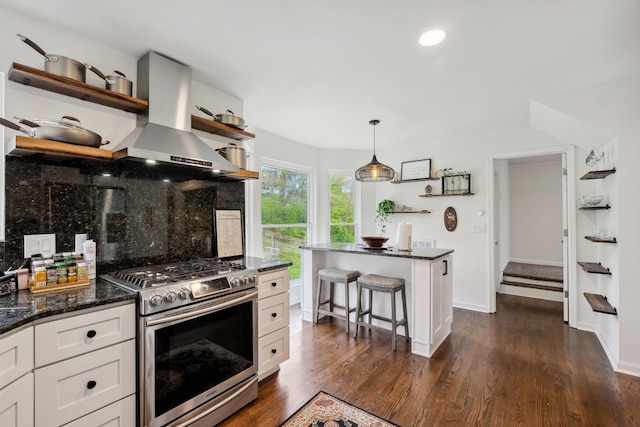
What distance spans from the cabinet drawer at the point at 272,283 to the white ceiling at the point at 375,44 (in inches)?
64.2

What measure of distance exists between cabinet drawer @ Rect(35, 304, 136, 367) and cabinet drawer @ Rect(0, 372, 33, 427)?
0.08 meters

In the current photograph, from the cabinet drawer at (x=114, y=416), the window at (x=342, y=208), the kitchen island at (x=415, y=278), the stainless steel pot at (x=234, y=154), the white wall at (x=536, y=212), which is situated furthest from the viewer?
the white wall at (x=536, y=212)

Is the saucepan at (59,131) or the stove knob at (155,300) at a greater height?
the saucepan at (59,131)

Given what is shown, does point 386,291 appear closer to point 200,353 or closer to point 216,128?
point 200,353

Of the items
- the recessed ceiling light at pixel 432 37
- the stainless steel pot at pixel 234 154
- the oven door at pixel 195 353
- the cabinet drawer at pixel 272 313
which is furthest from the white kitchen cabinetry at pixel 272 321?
the recessed ceiling light at pixel 432 37

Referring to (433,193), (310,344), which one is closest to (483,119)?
(433,193)

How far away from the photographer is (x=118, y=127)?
2.10 metres

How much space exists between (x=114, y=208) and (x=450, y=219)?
13.3ft

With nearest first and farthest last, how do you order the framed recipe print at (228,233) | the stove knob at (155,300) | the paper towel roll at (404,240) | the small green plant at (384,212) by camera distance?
the stove knob at (155,300)
the framed recipe print at (228,233)
the paper towel roll at (404,240)
the small green plant at (384,212)

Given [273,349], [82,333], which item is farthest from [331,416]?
[82,333]

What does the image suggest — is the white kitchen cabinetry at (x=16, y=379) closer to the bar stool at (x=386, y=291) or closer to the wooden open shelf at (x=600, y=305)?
→ the bar stool at (x=386, y=291)

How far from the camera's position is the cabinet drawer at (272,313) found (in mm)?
2270

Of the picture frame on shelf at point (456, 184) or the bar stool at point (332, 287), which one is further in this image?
the picture frame on shelf at point (456, 184)

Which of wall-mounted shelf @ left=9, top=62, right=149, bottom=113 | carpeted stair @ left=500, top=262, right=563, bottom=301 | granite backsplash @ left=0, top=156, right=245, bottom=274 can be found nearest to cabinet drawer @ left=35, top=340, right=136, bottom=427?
granite backsplash @ left=0, top=156, right=245, bottom=274
